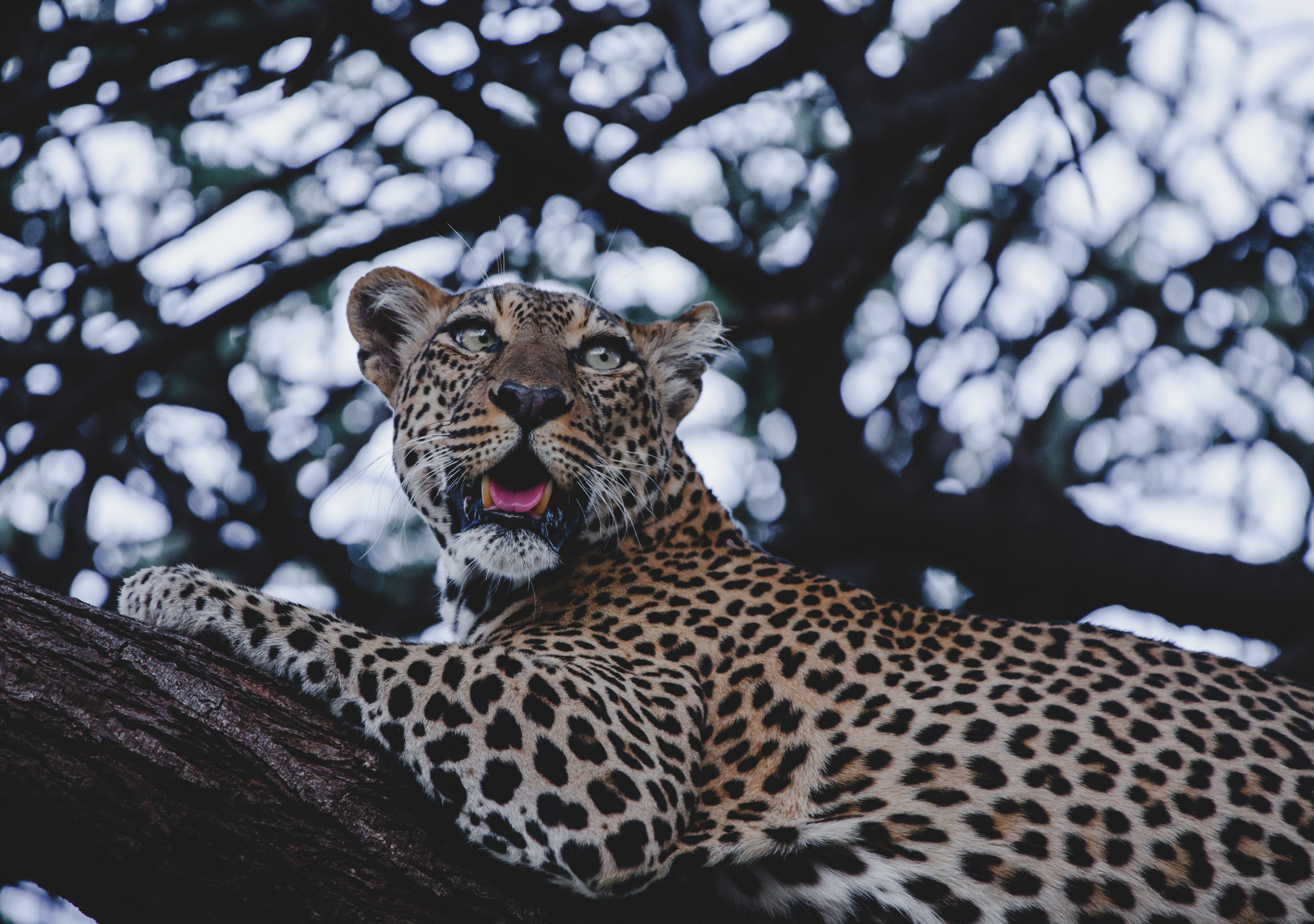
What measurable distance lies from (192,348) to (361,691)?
18.4 ft

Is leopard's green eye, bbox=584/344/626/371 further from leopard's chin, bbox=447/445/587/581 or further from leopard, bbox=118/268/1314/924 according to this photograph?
leopard's chin, bbox=447/445/587/581

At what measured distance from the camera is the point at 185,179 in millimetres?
9977

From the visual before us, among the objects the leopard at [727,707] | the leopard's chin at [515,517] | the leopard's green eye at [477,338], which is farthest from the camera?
the leopard's green eye at [477,338]

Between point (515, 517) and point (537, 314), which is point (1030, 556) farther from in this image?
point (515, 517)

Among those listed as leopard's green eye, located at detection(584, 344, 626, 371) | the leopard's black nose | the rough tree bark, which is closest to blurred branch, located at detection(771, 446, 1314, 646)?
leopard's green eye, located at detection(584, 344, 626, 371)

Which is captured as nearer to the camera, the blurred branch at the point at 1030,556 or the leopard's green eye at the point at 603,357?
the leopard's green eye at the point at 603,357

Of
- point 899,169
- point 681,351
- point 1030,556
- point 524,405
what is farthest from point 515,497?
point 899,169

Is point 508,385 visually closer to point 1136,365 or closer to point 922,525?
point 922,525

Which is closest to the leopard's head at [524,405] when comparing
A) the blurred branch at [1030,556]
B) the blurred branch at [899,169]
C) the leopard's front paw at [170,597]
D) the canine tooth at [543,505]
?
the canine tooth at [543,505]

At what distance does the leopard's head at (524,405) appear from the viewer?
17.3 feet

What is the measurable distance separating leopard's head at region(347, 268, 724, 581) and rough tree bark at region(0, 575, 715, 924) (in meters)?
1.41

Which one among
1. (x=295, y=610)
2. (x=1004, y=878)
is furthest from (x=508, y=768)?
(x=1004, y=878)

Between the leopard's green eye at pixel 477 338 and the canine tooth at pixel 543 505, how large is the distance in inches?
37.4

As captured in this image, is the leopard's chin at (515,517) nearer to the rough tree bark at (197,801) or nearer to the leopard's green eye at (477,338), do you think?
the leopard's green eye at (477,338)
